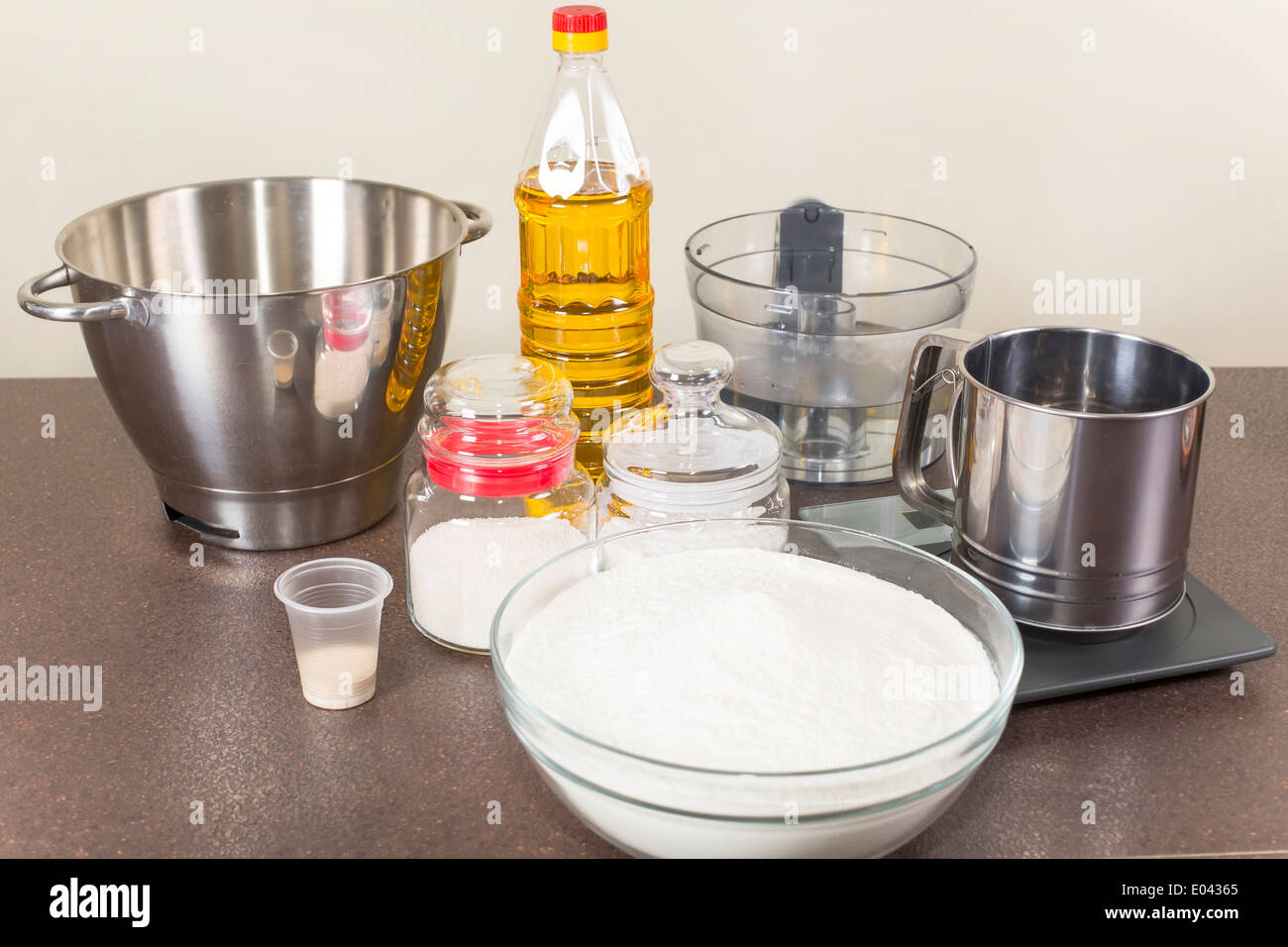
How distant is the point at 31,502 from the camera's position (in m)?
1.11

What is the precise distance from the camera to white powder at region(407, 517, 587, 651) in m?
0.86

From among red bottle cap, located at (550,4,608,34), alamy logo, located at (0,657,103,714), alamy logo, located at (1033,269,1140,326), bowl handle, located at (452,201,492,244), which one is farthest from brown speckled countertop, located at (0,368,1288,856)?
alamy logo, located at (1033,269,1140,326)

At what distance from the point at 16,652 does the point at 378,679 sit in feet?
0.87

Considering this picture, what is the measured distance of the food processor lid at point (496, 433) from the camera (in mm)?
837

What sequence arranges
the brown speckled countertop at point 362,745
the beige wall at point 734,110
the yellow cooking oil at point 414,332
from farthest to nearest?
the beige wall at point 734,110
the yellow cooking oil at point 414,332
the brown speckled countertop at point 362,745

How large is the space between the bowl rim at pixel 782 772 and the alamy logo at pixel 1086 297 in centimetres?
87

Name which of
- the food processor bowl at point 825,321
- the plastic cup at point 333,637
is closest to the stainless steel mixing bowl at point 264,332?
the plastic cup at point 333,637

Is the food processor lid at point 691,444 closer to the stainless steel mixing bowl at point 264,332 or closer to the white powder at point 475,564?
the white powder at point 475,564

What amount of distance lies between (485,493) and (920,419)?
1.09ft

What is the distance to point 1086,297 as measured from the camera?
160cm

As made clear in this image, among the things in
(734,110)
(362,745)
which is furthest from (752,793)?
(734,110)
